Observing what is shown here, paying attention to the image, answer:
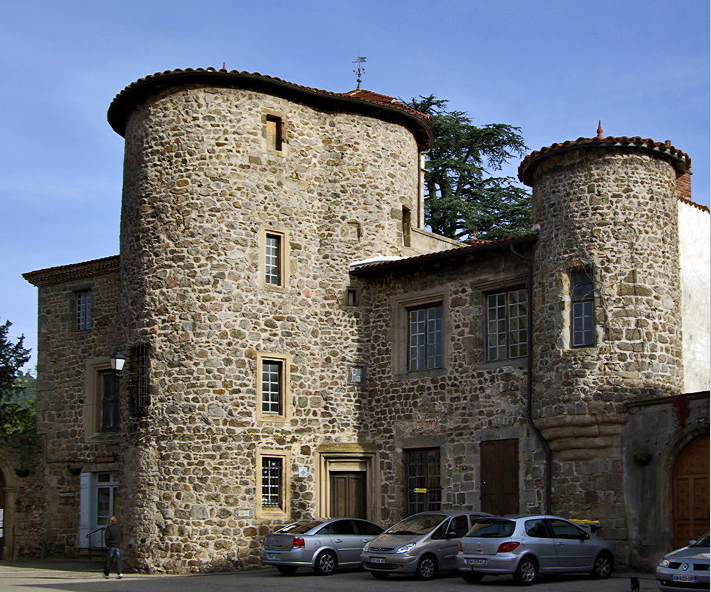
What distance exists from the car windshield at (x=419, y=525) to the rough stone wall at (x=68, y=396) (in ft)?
32.3

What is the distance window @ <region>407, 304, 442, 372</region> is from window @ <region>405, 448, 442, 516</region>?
2.07 meters

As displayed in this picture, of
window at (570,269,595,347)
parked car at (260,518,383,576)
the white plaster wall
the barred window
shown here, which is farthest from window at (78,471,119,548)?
the white plaster wall

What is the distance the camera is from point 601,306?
22.2 meters

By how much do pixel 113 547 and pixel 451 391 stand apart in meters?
8.23

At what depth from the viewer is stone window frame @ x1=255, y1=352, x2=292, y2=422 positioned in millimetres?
25531

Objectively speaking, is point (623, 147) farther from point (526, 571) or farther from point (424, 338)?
point (526, 571)

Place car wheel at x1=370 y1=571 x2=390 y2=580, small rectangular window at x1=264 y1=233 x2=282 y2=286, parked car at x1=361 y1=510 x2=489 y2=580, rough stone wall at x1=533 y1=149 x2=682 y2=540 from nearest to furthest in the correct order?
parked car at x1=361 y1=510 x2=489 y2=580
car wheel at x1=370 y1=571 x2=390 y2=580
rough stone wall at x1=533 y1=149 x2=682 y2=540
small rectangular window at x1=264 y1=233 x2=282 y2=286

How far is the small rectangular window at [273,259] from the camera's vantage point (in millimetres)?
26344

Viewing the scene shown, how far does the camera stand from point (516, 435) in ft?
77.8

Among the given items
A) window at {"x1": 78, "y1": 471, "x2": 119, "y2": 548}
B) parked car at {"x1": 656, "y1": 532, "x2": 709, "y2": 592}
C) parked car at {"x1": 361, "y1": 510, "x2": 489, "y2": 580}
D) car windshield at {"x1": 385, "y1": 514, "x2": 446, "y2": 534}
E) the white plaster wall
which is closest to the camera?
parked car at {"x1": 656, "y1": 532, "x2": 709, "y2": 592}

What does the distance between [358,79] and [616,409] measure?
70.2ft

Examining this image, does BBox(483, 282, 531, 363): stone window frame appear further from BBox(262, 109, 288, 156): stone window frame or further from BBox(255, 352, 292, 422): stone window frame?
BBox(262, 109, 288, 156): stone window frame

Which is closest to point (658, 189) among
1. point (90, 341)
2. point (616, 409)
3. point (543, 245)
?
point (543, 245)

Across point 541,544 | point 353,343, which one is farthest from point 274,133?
point 541,544
